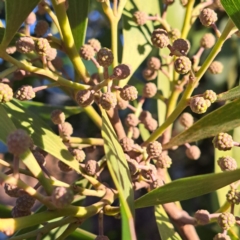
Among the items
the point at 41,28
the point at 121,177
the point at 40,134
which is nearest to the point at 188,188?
the point at 121,177

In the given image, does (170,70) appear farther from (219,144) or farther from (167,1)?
(219,144)

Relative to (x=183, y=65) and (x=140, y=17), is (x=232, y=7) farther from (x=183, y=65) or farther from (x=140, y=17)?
(x=140, y=17)

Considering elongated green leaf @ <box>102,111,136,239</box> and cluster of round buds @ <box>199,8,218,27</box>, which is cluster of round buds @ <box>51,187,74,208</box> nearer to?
elongated green leaf @ <box>102,111,136,239</box>

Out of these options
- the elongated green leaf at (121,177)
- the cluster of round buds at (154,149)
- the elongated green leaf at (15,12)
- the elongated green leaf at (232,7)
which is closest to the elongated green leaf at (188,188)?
the elongated green leaf at (121,177)

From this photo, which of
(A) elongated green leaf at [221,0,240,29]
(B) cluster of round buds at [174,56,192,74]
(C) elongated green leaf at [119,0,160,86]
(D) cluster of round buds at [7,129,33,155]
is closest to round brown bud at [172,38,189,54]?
(B) cluster of round buds at [174,56,192,74]

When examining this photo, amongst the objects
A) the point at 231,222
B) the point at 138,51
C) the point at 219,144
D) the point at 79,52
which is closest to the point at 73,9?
the point at 79,52

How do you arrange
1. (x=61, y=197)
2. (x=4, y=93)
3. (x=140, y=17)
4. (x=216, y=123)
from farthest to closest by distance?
1. (x=140, y=17)
2. (x=216, y=123)
3. (x=4, y=93)
4. (x=61, y=197)
